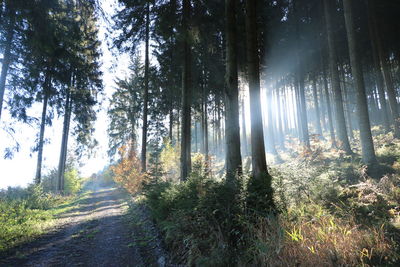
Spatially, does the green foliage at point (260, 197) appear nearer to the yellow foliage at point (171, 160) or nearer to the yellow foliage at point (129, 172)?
the yellow foliage at point (129, 172)

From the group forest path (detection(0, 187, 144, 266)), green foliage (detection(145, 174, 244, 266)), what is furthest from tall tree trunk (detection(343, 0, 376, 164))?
forest path (detection(0, 187, 144, 266))

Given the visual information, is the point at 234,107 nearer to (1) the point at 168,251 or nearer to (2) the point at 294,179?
(2) the point at 294,179

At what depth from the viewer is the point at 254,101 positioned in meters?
6.53

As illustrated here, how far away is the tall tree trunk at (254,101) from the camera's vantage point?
6.01 meters

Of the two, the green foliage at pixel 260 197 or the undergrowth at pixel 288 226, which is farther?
the green foliage at pixel 260 197

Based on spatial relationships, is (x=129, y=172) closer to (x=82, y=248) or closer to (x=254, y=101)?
(x=82, y=248)

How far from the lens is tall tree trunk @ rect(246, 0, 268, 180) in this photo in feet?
19.7

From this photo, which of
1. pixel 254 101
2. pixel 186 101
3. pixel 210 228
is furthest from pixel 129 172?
pixel 210 228

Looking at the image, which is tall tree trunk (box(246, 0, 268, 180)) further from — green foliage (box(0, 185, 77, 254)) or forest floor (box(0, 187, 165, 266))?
green foliage (box(0, 185, 77, 254))

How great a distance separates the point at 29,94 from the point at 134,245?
9.99 meters

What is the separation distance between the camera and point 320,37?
56.2ft

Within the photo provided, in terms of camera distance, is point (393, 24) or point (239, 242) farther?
point (393, 24)

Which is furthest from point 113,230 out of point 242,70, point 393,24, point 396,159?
point 393,24

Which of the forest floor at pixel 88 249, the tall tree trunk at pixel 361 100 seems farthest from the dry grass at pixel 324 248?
the tall tree trunk at pixel 361 100
